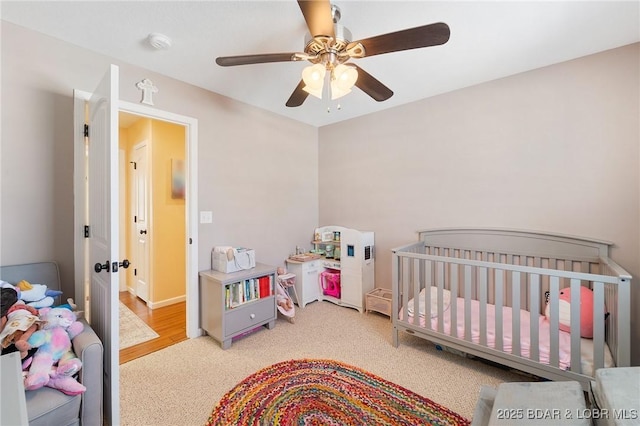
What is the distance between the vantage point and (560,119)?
2160 mm

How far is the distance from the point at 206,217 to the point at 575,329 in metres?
2.94

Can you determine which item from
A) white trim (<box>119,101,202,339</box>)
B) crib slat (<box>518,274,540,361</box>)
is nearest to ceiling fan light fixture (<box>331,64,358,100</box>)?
white trim (<box>119,101,202,339</box>)

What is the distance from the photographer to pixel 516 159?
2.36 m

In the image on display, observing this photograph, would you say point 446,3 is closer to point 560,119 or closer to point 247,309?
point 560,119

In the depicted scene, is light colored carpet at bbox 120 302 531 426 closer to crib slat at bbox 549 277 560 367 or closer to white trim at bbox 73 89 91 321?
crib slat at bbox 549 277 560 367

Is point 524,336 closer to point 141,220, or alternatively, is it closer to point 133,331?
point 133,331

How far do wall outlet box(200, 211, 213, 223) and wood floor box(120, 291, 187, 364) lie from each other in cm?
112

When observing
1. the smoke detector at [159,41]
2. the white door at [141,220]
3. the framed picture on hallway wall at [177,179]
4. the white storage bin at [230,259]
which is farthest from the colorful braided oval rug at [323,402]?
the framed picture on hallway wall at [177,179]

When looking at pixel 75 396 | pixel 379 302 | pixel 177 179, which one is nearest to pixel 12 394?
pixel 75 396

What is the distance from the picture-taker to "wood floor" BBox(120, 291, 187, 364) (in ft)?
7.46

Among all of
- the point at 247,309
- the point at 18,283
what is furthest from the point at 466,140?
the point at 18,283

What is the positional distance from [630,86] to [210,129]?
341 cm

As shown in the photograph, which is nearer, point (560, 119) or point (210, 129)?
point (560, 119)

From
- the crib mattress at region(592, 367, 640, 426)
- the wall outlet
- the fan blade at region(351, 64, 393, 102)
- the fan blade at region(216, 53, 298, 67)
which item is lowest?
the crib mattress at region(592, 367, 640, 426)
